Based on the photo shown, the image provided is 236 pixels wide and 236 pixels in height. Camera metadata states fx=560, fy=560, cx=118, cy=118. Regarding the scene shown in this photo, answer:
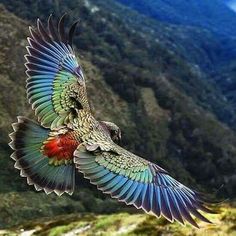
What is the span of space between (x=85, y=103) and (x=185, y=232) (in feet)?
40.8

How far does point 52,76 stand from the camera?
1285cm

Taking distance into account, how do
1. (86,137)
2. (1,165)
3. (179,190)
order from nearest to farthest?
(179,190) → (86,137) → (1,165)

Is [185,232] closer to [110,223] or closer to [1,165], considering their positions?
[110,223]

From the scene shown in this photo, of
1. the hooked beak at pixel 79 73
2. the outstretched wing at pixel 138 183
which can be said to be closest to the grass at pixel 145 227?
the hooked beak at pixel 79 73

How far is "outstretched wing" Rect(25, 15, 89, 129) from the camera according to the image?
39.6 ft

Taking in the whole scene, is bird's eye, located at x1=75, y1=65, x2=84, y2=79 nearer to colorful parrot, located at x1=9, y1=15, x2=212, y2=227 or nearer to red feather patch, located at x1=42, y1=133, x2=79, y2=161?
colorful parrot, located at x1=9, y1=15, x2=212, y2=227

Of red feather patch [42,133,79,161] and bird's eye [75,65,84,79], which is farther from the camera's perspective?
bird's eye [75,65,84,79]

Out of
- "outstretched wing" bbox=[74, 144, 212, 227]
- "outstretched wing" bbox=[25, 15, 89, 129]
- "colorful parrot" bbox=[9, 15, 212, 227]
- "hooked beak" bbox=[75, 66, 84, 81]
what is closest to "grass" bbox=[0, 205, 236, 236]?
"hooked beak" bbox=[75, 66, 84, 81]

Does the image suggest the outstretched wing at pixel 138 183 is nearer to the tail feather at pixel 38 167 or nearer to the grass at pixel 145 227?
the tail feather at pixel 38 167

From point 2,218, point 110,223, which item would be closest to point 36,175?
point 110,223

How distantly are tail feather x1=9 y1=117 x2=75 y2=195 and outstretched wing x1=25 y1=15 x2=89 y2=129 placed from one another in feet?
2.54

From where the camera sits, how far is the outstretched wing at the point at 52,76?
39.6ft

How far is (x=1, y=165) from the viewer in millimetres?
158625

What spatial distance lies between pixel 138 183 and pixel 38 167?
2.28 m
